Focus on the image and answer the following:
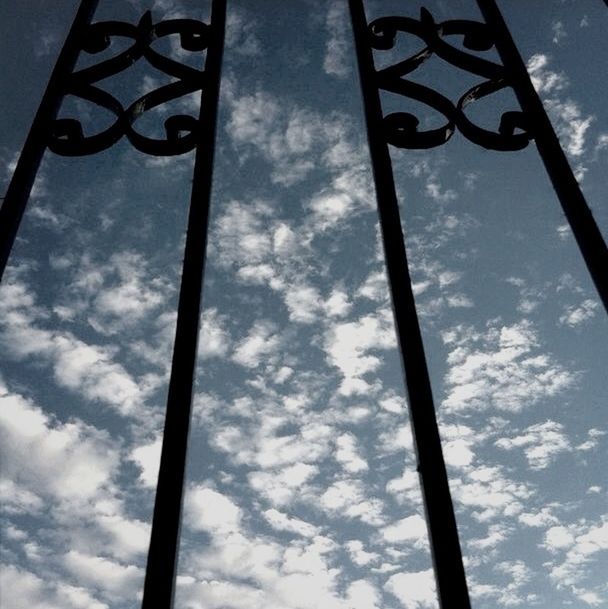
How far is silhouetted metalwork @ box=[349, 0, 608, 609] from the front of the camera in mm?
1564

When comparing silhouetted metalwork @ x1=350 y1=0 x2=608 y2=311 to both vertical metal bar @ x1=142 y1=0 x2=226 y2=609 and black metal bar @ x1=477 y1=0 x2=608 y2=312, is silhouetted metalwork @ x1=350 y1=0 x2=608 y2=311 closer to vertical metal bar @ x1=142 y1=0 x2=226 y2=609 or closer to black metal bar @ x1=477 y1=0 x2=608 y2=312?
black metal bar @ x1=477 y1=0 x2=608 y2=312

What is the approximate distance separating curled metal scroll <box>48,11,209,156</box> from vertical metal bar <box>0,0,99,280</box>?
5 cm

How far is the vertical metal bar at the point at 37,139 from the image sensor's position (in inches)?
81.1

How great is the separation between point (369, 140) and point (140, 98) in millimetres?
887

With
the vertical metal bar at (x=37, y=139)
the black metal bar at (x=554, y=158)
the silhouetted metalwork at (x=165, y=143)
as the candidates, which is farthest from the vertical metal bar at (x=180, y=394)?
the black metal bar at (x=554, y=158)

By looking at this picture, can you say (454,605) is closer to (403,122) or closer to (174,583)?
(174,583)

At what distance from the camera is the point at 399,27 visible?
2.82 m

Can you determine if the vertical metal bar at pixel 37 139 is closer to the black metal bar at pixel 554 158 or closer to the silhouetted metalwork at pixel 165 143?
the silhouetted metalwork at pixel 165 143

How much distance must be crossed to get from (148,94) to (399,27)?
→ 43.3 inches

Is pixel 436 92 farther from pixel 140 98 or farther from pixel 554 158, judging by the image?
pixel 140 98

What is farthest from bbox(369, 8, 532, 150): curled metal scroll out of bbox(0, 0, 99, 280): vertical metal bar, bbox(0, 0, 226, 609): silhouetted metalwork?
bbox(0, 0, 99, 280): vertical metal bar

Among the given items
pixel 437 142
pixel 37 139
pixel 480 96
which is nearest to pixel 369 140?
pixel 437 142

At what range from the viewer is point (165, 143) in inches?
97.6

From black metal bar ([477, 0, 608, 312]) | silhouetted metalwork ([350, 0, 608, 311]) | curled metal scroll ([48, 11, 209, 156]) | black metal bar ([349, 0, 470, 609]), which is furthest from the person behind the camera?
curled metal scroll ([48, 11, 209, 156])
